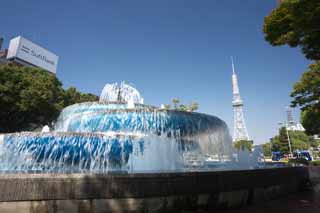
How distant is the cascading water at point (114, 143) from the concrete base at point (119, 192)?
254 cm

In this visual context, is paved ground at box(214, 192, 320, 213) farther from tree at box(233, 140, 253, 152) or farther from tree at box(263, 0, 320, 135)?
tree at box(233, 140, 253, 152)

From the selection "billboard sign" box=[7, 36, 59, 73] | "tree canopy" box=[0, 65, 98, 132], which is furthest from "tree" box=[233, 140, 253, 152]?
"billboard sign" box=[7, 36, 59, 73]

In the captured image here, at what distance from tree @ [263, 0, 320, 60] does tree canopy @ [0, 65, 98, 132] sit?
20814 mm

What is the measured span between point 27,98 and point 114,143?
59.7ft

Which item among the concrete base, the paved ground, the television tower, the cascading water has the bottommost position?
the paved ground

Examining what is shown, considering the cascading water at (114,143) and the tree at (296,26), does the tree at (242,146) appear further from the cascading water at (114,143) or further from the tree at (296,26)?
the tree at (296,26)

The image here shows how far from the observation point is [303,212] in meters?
3.95

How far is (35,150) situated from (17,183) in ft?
9.51

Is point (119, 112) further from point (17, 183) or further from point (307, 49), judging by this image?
point (307, 49)

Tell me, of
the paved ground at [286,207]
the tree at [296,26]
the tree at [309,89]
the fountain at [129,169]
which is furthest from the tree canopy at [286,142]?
the paved ground at [286,207]

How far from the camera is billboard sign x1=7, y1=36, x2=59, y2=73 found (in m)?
46.5

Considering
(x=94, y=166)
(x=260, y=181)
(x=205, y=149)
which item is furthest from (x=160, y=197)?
(x=205, y=149)

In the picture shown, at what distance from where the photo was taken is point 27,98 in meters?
19.8

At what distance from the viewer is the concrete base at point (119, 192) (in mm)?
3086
